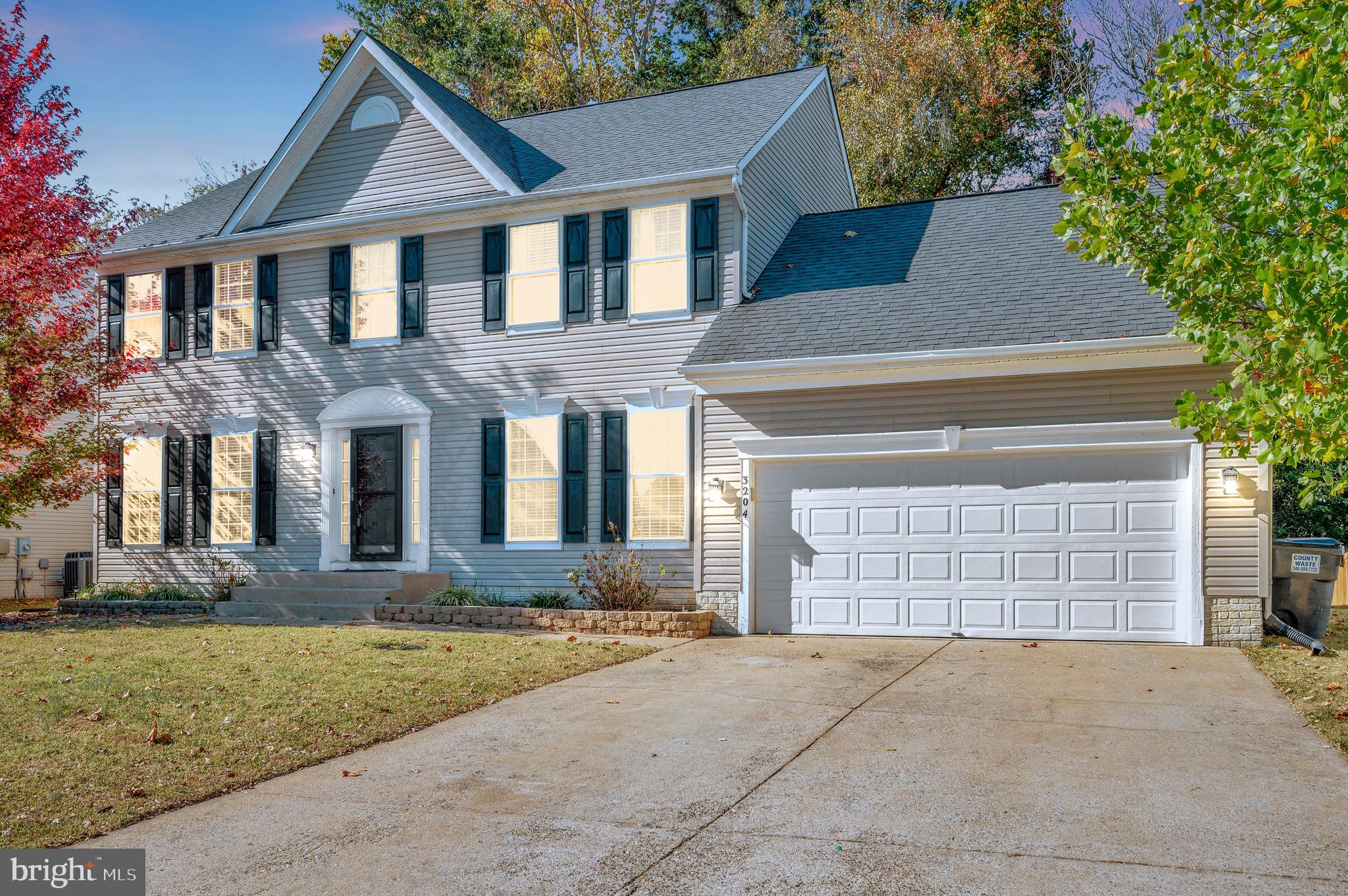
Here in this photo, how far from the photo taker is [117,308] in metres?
16.2

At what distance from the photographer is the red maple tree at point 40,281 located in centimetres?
1274

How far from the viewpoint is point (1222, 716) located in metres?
7.00

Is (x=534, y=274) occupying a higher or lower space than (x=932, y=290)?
higher

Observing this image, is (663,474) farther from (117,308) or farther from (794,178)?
(117,308)

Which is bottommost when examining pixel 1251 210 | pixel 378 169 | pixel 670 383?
pixel 670 383

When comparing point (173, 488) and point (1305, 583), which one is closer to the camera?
point (1305, 583)

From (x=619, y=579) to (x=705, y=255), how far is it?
410 centimetres

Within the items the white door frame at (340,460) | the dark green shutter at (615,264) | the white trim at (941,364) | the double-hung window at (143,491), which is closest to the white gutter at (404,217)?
the dark green shutter at (615,264)

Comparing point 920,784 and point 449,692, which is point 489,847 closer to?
point 920,784

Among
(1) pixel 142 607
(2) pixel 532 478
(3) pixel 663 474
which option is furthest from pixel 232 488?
(3) pixel 663 474

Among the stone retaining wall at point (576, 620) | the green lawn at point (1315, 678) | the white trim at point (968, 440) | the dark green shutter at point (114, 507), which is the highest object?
the white trim at point (968, 440)

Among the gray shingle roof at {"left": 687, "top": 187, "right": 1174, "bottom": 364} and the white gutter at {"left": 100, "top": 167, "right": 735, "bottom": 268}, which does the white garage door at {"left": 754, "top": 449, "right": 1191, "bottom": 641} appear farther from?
the white gutter at {"left": 100, "top": 167, "right": 735, "bottom": 268}

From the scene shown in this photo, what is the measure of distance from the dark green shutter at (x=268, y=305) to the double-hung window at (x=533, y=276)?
3834 mm

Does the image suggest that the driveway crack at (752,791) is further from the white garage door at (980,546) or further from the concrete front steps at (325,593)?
the concrete front steps at (325,593)
